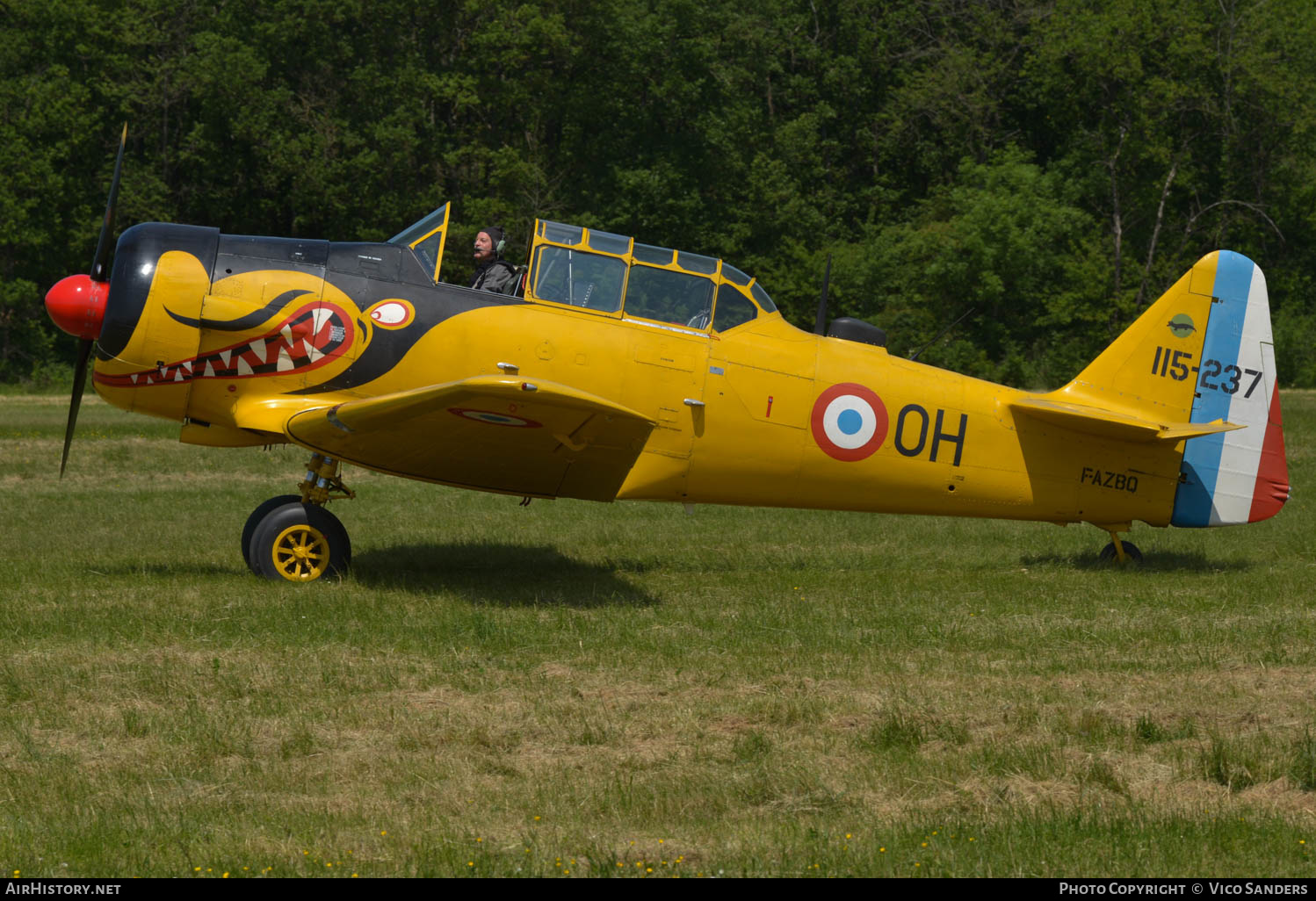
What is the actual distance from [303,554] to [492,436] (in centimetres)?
193

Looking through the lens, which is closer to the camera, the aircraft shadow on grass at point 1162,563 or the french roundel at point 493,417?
the french roundel at point 493,417

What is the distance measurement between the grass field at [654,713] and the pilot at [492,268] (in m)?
2.38

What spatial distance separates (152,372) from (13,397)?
24.8 m

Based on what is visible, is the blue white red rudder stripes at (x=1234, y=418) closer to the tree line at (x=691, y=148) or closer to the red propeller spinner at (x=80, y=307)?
the red propeller spinner at (x=80, y=307)

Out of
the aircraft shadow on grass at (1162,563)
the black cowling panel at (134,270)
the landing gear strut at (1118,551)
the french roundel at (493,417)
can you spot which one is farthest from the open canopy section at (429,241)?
the landing gear strut at (1118,551)

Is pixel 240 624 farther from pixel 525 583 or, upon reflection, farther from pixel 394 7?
pixel 394 7

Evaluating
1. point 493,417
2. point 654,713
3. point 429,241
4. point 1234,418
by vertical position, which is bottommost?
point 654,713

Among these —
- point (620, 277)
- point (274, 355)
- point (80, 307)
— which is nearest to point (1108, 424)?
point (620, 277)

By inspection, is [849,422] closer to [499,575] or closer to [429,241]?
[499,575]

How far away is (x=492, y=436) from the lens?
8930 mm

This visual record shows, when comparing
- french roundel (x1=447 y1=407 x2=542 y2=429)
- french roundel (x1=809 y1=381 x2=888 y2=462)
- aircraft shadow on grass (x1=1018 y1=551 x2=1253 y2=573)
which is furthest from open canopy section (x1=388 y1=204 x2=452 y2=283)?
aircraft shadow on grass (x1=1018 y1=551 x2=1253 y2=573)

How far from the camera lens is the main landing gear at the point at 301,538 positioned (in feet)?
31.6

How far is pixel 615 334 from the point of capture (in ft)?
32.5
